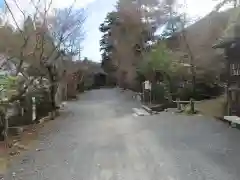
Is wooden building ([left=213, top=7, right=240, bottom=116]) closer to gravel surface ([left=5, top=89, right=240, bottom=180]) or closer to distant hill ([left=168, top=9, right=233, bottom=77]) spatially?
gravel surface ([left=5, top=89, right=240, bottom=180])

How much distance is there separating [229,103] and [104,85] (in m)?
56.9

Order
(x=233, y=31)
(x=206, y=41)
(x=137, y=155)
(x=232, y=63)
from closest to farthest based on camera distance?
(x=137, y=155)
(x=233, y=31)
(x=232, y=63)
(x=206, y=41)

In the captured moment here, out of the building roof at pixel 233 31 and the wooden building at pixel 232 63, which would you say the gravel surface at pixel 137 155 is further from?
the building roof at pixel 233 31

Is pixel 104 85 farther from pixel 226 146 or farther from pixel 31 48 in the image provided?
pixel 226 146

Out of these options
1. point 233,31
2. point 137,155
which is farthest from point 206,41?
point 137,155

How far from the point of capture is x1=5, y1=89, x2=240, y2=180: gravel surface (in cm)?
763

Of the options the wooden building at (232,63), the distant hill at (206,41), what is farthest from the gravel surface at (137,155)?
the distant hill at (206,41)

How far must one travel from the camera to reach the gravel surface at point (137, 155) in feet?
25.0

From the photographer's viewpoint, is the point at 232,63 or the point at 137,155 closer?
the point at 137,155

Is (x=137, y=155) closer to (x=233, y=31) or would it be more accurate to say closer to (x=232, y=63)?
(x=233, y=31)

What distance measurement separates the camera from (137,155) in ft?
32.1

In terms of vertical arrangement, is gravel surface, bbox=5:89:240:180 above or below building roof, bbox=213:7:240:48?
below

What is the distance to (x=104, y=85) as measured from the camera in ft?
245

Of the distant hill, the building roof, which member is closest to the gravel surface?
the building roof
